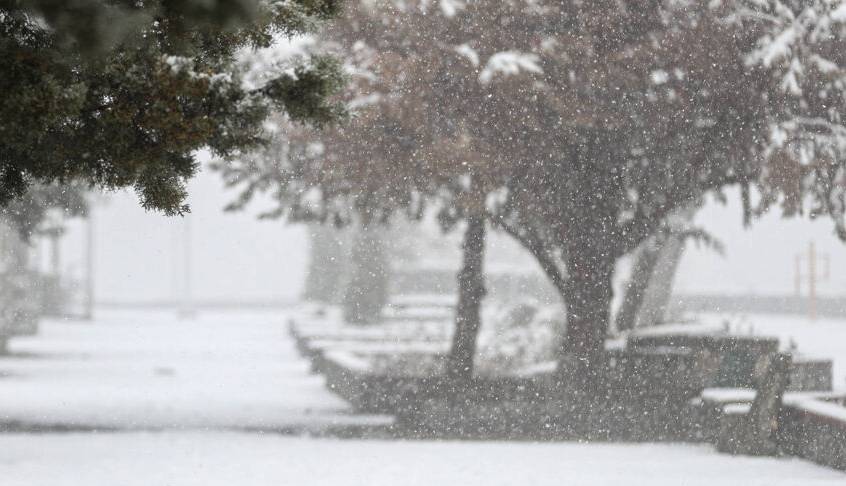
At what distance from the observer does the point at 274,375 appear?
21.5m

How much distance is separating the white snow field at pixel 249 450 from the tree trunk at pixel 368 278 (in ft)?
29.6

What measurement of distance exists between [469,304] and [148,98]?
35.7ft

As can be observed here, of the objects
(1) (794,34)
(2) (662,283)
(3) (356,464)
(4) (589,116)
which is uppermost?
(1) (794,34)

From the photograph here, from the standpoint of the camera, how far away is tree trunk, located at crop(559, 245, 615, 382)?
15.2 meters

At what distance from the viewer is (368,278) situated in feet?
99.7

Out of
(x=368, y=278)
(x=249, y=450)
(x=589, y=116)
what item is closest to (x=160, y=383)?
(x=249, y=450)

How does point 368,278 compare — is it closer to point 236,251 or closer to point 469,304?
point 469,304

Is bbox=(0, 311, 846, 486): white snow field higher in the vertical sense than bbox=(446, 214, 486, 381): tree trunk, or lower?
lower

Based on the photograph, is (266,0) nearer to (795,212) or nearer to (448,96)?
(448,96)

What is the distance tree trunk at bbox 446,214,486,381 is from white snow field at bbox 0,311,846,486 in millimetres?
1668

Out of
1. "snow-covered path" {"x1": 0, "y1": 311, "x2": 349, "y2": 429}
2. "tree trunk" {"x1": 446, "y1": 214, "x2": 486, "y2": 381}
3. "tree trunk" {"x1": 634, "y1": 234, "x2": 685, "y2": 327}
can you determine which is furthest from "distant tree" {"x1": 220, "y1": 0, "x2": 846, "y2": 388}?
"tree trunk" {"x1": 634, "y1": 234, "x2": 685, "y2": 327}

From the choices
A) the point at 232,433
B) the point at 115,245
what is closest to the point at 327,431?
the point at 232,433

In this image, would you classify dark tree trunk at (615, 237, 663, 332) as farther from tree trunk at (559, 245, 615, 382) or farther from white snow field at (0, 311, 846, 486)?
white snow field at (0, 311, 846, 486)

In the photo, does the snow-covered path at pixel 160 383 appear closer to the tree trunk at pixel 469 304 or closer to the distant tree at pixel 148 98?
the tree trunk at pixel 469 304
